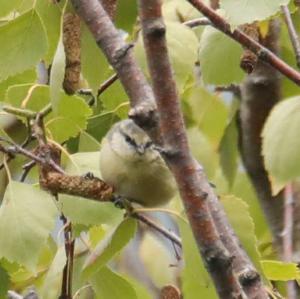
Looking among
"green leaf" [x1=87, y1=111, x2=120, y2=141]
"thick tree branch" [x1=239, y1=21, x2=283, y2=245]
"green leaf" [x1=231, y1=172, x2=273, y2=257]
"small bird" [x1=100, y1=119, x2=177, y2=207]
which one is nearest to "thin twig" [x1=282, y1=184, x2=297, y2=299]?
"thick tree branch" [x1=239, y1=21, x2=283, y2=245]

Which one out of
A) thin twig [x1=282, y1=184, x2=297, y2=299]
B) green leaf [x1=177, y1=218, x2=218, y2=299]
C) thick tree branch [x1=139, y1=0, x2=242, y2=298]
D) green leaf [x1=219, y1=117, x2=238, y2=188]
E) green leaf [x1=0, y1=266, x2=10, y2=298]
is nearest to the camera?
thick tree branch [x1=139, y1=0, x2=242, y2=298]

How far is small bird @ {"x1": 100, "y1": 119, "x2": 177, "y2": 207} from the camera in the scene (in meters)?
1.19

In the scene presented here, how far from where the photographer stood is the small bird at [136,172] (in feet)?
3.89

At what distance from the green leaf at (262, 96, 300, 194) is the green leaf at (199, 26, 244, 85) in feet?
0.57

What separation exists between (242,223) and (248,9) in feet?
0.78

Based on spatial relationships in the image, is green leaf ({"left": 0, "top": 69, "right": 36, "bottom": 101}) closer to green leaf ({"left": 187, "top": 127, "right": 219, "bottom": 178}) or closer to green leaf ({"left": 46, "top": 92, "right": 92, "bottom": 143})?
green leaf ({"left": 46, "top": 92, "right": 92, "bottom": 143})

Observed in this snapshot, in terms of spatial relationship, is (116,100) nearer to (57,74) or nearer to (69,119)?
(69,119)

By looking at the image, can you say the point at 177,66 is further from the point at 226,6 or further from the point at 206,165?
the point at 206,165

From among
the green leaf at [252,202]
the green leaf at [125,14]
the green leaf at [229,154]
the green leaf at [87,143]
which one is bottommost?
the green leaf at [252,202]

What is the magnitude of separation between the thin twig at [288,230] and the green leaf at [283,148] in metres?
0.52

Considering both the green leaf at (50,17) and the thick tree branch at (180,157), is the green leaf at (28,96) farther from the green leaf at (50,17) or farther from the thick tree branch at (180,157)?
the thick tree branch at (180,157)

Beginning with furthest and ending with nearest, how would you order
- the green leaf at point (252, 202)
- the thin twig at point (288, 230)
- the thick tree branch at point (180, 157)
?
the green leaf at point (252, 202), the thin twig at point (288, 230), the thick tree branch at point (180, 157)

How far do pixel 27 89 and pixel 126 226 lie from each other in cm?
21

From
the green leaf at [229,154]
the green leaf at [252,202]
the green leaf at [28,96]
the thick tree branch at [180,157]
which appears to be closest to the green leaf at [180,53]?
the green leaf at [28,96]
